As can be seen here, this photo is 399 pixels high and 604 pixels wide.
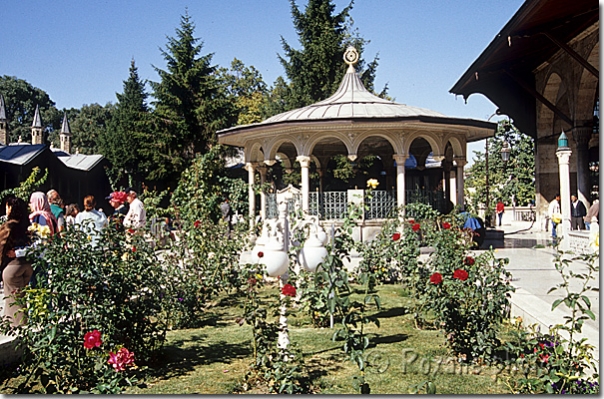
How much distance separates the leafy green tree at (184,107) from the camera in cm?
1780

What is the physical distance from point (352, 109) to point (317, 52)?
1154cm

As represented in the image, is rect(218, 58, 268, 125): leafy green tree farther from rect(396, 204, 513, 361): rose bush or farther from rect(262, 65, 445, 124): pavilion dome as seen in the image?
rect(396, 204, 513, 361): rose bush

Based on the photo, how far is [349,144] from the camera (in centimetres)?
1226

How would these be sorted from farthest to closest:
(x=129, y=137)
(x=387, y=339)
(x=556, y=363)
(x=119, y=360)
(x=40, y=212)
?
(x=129, y=137) → (x=40, y=212) → (x=387, y=339) → (x=119, y=360) → (x=556, y=363)

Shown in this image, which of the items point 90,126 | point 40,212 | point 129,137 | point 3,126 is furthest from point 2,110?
point 90,126

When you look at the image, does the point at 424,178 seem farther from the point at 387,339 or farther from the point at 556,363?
the point at 556,363

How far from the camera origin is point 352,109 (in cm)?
1262

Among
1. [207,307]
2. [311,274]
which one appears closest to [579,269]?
[311,274]

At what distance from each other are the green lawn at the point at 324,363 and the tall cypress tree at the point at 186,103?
13.0 metres

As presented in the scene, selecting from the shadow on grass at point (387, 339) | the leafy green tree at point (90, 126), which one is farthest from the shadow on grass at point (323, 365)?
the leafy green tree at point (90, 126)

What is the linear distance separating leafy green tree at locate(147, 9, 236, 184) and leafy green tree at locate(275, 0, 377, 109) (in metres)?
5.36

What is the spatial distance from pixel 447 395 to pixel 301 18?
73.4 ft

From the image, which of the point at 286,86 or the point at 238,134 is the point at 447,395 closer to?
the point at 238,134

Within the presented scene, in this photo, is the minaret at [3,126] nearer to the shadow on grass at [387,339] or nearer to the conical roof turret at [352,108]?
the shadow on grass at [387,339]
